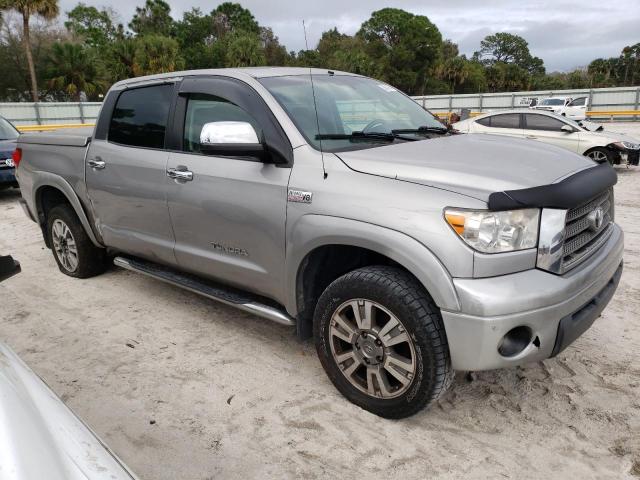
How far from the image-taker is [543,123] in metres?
10.8

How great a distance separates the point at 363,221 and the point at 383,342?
0.61m

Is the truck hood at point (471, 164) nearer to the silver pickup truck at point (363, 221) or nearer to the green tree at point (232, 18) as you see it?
the silver pickup truck at point (363, 221)

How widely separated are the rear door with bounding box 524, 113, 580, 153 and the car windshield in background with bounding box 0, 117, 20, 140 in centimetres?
1012

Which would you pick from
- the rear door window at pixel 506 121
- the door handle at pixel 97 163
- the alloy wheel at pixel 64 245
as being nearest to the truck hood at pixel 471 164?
the door handle at pixel 97 163

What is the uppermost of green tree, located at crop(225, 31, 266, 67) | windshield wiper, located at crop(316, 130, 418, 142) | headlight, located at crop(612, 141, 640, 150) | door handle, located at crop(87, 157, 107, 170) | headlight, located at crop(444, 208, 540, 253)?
green tree, located at crop(225, 31, 266, 67)

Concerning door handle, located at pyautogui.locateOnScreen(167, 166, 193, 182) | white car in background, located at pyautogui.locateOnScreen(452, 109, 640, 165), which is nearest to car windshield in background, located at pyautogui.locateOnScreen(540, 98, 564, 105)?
white car in background, located at pyautogui.locateOnScreen(452, 109, 640, 165)

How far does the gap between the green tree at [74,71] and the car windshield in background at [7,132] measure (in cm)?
2915

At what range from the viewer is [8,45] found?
41.3 meters

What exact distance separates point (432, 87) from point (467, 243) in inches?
2351

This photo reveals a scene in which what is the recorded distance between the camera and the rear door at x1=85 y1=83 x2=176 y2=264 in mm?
3734

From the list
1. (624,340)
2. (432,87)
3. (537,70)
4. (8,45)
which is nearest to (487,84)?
(432,87)

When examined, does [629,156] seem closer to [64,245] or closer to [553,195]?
[553,195]

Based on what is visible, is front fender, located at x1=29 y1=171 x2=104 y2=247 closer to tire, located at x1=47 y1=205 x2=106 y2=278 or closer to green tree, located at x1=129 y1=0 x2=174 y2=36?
tire, located at x1=47 y1=205 x2=106 y2=278

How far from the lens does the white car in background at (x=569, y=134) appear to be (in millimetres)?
10273
